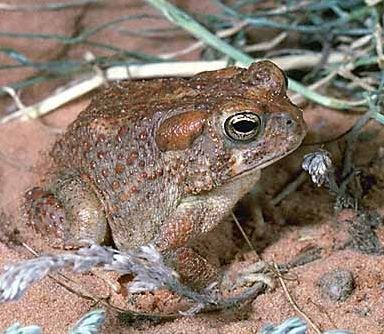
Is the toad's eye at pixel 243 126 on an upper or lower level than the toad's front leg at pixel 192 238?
upper

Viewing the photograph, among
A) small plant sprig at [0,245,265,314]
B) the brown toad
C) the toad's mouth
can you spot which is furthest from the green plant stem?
small plant sprig at [0,245,265,314]

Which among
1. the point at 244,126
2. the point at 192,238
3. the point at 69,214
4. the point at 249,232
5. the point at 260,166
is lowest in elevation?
the point at 249,232

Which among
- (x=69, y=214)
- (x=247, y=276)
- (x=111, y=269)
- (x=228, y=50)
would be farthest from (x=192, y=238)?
(x=228, y=50)

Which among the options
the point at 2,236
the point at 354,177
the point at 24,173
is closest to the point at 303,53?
the point at 354,177

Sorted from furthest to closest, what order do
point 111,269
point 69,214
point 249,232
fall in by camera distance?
point 249,232
point 69,214
point 111,269

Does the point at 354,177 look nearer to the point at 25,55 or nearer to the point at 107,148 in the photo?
the point at 107,148

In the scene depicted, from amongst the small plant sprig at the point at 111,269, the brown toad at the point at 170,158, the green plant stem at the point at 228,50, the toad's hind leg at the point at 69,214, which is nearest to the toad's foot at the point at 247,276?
the brown toad at the point at 170,158

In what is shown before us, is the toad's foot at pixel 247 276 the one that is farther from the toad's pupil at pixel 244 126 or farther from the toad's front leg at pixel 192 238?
the toad's pupil at pixel 244 126

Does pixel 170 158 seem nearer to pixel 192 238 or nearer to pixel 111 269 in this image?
pixel 192 238
